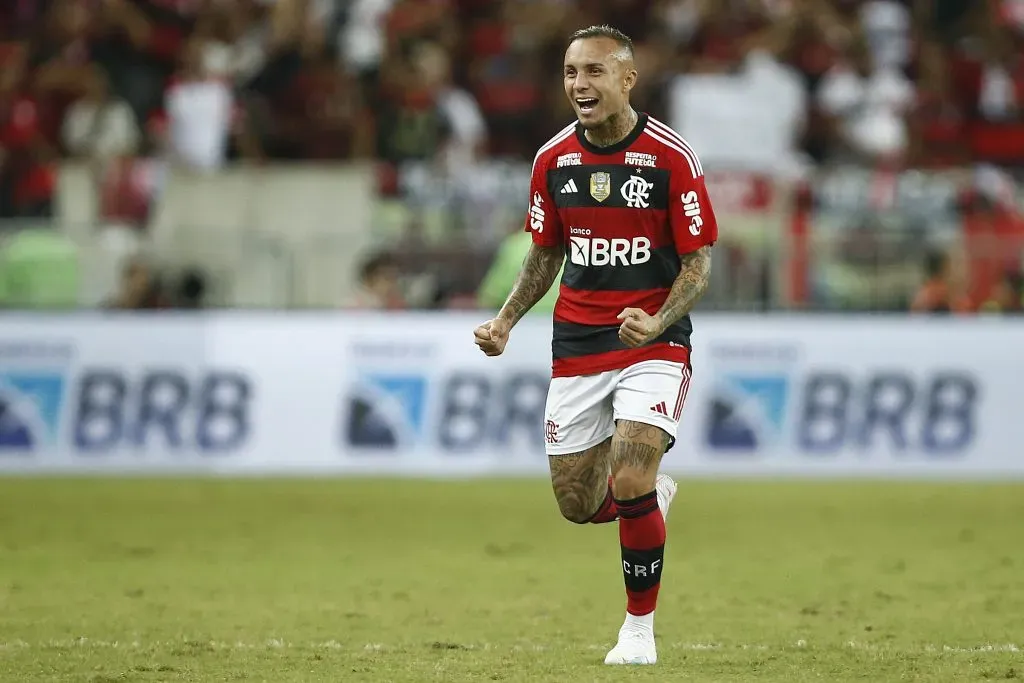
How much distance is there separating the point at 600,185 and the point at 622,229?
21 centimetres

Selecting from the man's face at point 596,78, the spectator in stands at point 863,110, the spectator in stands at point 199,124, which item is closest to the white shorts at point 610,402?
the man's face at point 596,78

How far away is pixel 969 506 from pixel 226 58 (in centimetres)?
1041

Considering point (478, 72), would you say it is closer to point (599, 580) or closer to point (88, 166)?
point (88, 166)

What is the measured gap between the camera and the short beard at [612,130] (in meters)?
7.33

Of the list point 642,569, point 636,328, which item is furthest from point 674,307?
point 642,569

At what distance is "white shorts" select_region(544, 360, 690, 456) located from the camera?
720cm

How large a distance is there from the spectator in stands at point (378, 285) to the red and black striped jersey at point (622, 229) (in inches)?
344

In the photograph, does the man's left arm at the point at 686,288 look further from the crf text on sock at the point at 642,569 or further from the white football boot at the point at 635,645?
the white football boot at the point at 635,645

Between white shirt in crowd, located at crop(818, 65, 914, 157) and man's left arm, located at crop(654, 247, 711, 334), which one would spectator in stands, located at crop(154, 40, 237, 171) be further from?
man's left arm, located at crop(654, 247, 711, 334)

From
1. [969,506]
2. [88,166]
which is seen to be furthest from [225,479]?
[969,506]

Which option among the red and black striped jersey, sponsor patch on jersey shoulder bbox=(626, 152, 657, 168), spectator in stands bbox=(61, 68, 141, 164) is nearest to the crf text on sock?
the red and black striped jersey

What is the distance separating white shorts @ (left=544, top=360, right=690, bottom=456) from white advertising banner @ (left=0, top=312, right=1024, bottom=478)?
27.6ft

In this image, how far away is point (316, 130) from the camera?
1997 centimetres

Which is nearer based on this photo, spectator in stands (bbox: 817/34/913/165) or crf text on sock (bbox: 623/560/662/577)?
crf text on sock (bbox: 623/560/662/577)
